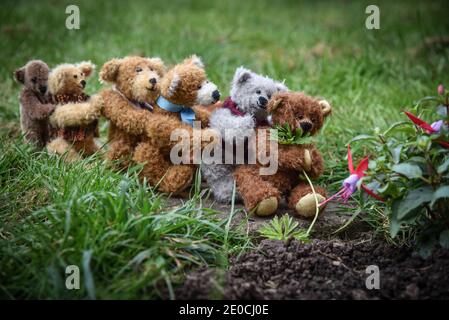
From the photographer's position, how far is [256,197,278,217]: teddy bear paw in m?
2.26

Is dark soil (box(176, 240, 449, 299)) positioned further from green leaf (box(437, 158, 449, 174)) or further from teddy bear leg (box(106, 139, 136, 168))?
teddy bear leg (box(106, 139, 136, 168))

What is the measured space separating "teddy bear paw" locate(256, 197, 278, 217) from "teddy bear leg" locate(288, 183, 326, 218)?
0.32 feet

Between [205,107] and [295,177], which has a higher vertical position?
[205,107]

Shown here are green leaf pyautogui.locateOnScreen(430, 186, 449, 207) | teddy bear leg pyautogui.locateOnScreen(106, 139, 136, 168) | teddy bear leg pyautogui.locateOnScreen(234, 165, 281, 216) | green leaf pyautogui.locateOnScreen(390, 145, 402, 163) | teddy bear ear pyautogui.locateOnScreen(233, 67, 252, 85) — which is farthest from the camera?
teddy bear leg pyautogui.locateOnScreen(106, 139, 136, 168)

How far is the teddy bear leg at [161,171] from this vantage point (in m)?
2.39

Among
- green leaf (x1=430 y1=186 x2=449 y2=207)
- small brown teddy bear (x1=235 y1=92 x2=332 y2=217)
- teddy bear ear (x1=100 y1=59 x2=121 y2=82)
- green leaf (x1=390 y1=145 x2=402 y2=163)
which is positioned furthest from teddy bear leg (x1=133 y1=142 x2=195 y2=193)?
green leaf (x1=430 y1=186 x2=449 y2=207)

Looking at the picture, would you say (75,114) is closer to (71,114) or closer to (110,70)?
(71,114)

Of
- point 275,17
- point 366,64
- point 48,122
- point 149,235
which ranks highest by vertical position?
point 275,17

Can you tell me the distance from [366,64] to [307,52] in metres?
0.54

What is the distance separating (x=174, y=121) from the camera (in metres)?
2.35
